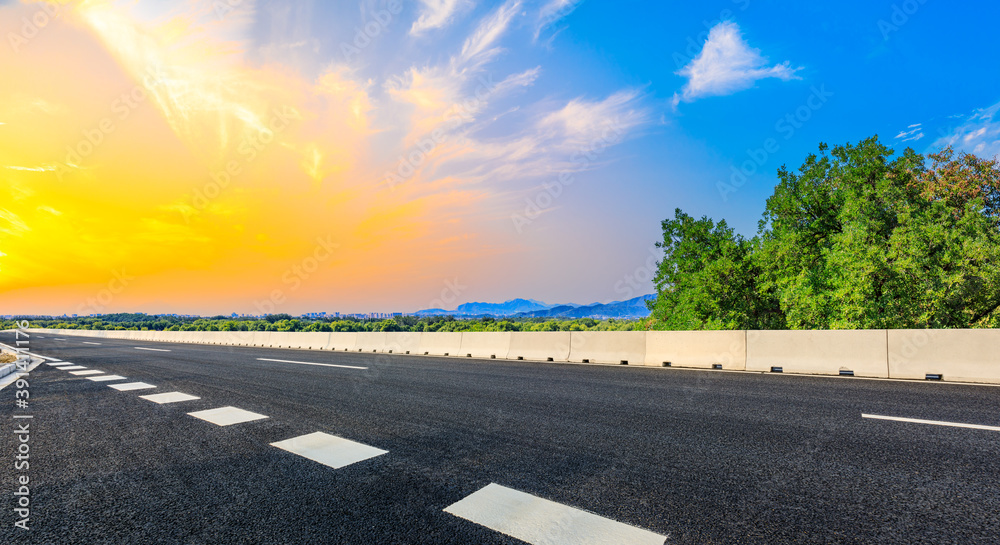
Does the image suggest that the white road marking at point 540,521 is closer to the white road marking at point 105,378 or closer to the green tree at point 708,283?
the white road marking at point 105,378

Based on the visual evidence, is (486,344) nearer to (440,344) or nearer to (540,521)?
(440,344)

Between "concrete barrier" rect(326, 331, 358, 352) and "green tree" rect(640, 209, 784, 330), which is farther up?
"green tree" rect(640, 209, 784, 330)

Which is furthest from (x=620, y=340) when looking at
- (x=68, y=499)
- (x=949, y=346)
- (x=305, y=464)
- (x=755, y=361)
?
(x=68, y=499)

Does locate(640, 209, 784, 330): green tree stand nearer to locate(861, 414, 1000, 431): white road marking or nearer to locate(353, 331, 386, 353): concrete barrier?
locate(353, 331, 386, 353): concrete barrier

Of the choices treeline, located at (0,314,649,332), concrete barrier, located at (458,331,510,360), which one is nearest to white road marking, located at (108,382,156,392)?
concrete barrier, located at (458,331,510,360)

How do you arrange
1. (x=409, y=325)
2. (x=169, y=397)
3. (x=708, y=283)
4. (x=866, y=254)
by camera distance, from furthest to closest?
(x=409, y=325), (x=708, y=283), (x=866, y=254), (x=169, y=397)

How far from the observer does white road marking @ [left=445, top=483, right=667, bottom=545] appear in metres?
→ 2.29

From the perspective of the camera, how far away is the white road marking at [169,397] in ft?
22.0

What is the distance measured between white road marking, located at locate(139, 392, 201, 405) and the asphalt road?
9.5 inches

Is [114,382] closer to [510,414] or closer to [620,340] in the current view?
[510,414]

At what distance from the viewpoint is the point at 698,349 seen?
36.2 ft

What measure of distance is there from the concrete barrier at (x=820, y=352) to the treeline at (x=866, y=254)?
1696 centimetres

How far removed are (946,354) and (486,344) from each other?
11.6 meters

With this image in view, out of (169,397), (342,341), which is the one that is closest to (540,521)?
(169,397)
